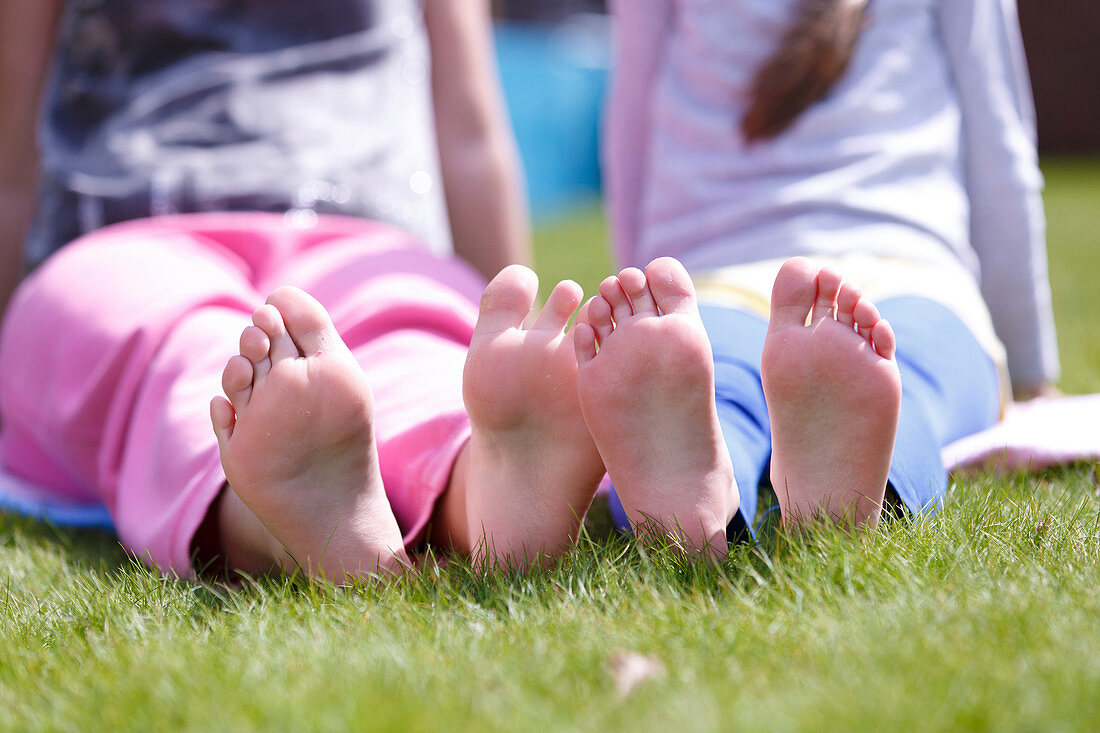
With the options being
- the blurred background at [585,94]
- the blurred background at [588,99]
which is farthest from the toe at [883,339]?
the blurred background at [585,94]

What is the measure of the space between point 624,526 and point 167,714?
0.53 metres

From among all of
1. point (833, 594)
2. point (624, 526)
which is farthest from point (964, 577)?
point (624, 526)

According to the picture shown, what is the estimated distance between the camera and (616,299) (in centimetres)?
106

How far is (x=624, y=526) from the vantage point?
1147 millimetres

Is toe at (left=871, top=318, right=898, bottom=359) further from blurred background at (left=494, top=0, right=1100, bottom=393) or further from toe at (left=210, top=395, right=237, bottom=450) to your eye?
blurred background at (left=494, top=0, right=1100, bottom=393)

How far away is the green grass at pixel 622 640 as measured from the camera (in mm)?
739

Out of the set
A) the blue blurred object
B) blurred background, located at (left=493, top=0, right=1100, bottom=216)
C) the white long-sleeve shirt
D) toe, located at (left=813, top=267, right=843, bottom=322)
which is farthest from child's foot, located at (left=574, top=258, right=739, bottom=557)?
blurred background, located at (left=493, top=0, right=1100, bottom=216)

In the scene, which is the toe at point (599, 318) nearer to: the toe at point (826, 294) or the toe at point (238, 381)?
the toe at point (826, 294)

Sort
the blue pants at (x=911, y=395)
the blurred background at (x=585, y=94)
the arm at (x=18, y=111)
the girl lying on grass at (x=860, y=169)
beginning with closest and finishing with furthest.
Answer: the blue pants at (x=911, y=395), the girl lying on grass at (x=860, y=169), the arm at (x=18, y=111), the blurred background at (x=585, y=94)

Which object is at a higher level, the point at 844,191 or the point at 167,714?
the point at 844,191

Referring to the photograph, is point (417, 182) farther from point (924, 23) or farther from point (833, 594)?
point (833, 594)

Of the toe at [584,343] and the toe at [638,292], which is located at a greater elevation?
the toe at [638,292]

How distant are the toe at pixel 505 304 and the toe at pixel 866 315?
1.08 ft

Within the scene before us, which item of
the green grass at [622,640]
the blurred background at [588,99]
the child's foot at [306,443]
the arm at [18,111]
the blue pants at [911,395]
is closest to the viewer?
the green grass at [622,640]
